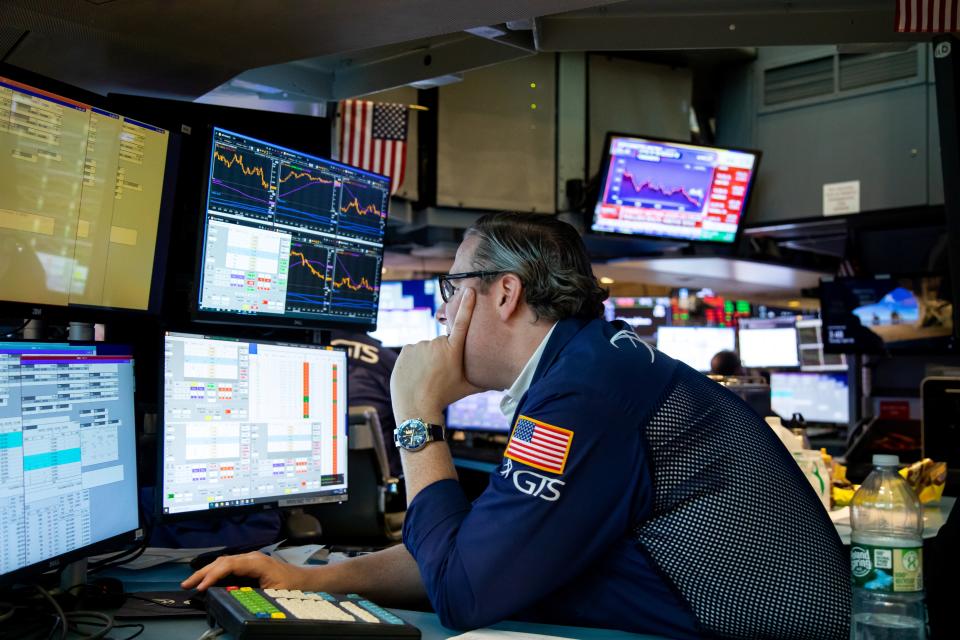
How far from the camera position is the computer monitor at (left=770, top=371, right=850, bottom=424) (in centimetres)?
665

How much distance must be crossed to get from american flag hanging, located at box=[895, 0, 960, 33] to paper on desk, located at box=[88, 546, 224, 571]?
2.87 metres

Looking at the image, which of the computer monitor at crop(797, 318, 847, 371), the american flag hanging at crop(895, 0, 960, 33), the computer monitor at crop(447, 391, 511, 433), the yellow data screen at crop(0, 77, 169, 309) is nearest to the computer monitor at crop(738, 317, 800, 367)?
the computer monitor at crop(797, 318, 847, 371)

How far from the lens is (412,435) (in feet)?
5.41

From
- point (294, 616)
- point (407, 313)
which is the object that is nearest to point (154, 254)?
point (294, 616)

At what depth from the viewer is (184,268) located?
2162 millimetres

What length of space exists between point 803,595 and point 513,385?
66 centimetres

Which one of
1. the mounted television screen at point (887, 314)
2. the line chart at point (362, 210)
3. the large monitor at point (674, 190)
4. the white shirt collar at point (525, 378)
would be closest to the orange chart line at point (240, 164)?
the line chart at point (362, 210)

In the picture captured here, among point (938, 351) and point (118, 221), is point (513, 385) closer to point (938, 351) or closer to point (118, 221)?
point (118, 221)

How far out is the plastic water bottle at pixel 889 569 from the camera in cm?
173

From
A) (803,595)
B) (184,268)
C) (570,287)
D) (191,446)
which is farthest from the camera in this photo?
(184,268)

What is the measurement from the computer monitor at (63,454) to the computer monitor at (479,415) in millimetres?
3762

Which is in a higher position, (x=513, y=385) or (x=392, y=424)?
(x=513, y=385)

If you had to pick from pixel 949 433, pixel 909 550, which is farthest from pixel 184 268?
pixel 949 433

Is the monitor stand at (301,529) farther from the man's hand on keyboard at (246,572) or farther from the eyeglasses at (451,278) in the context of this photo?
the eyeglasses at (451,278)
